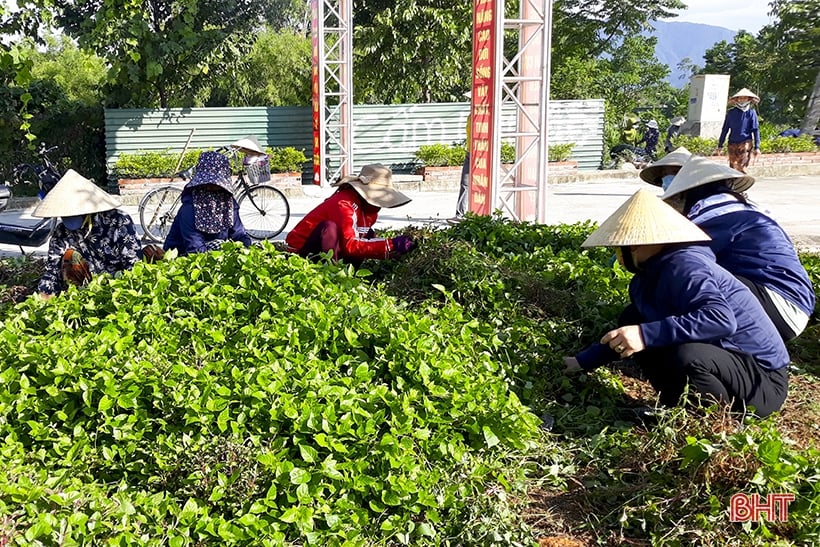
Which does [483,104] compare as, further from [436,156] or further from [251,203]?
[436,156]

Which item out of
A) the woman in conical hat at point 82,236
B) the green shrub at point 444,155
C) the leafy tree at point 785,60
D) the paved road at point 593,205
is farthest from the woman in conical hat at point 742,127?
the leafy tree at point 785,60

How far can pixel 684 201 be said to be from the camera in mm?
4344

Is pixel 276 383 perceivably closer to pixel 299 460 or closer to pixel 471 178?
pixel 299 460

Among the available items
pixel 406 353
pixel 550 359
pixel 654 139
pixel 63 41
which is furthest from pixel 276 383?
pixel 63 41

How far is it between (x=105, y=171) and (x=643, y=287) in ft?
48.8

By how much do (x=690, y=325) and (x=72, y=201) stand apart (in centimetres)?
364

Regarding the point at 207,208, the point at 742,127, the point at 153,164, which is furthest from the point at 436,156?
the point at 207,208

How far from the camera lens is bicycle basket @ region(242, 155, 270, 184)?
969 centimetres

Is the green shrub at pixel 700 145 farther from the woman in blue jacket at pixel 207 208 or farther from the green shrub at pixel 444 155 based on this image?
the woman in blue jacket at pixel 207 208

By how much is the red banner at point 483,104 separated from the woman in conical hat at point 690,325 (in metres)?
4.64

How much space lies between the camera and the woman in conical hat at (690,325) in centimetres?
319

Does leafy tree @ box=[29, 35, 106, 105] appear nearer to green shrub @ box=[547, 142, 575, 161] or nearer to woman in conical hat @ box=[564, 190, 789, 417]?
green shrub @ box=[547, 142, 575, 161]

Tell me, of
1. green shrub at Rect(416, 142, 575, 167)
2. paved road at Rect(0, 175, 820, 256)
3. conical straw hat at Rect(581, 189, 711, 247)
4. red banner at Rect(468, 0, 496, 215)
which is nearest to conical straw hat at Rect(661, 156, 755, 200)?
conical straw hat at Rect(581, 189, 711, 247)

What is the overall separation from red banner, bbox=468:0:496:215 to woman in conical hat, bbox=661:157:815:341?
3915 millimetres
